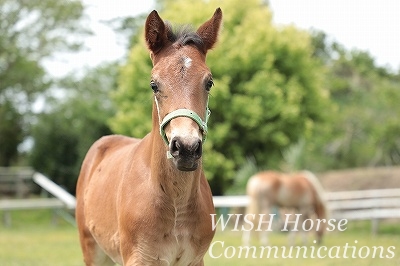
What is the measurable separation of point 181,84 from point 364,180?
52.7 feet

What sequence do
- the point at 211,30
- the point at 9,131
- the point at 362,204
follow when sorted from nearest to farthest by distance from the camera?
the point at 211,30 → the point at 362,204 → the point at 9,131

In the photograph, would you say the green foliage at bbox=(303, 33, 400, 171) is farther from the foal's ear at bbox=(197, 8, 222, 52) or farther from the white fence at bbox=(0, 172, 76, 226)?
the foal's ear at bbox=(197, 8, 222, 52)

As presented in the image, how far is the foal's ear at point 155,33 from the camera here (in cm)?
396

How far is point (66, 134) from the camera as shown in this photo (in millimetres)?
24719

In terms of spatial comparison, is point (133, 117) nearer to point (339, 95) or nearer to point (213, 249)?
point (213, 249)

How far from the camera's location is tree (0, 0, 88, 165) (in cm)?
2491

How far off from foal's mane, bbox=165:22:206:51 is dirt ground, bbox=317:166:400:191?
15500 millimetres

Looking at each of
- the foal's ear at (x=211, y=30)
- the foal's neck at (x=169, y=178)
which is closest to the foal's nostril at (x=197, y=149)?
the foal's neck at (x=169, y=178)

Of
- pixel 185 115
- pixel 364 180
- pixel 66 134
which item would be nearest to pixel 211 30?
pixel 185 115

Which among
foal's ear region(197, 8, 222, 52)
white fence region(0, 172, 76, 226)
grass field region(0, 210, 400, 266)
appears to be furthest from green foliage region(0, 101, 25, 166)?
foal's ear region(197, 8, 222, 52)

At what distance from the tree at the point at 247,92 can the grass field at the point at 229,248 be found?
5.77 m

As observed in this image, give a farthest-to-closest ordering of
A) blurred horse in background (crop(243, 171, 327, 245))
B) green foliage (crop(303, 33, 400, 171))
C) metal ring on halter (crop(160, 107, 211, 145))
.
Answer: green foliage (crop(303, 33, 400, 171))
blurred horse in background (crop(243, 171, 327, 245))
metal ring on halter (crop(160, 107, 211, 145))

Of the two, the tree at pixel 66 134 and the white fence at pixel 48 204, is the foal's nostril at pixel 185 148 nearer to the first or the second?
the white fence at pixel 48 204

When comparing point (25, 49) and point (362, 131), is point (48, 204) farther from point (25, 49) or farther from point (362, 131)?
point (362, 131)
